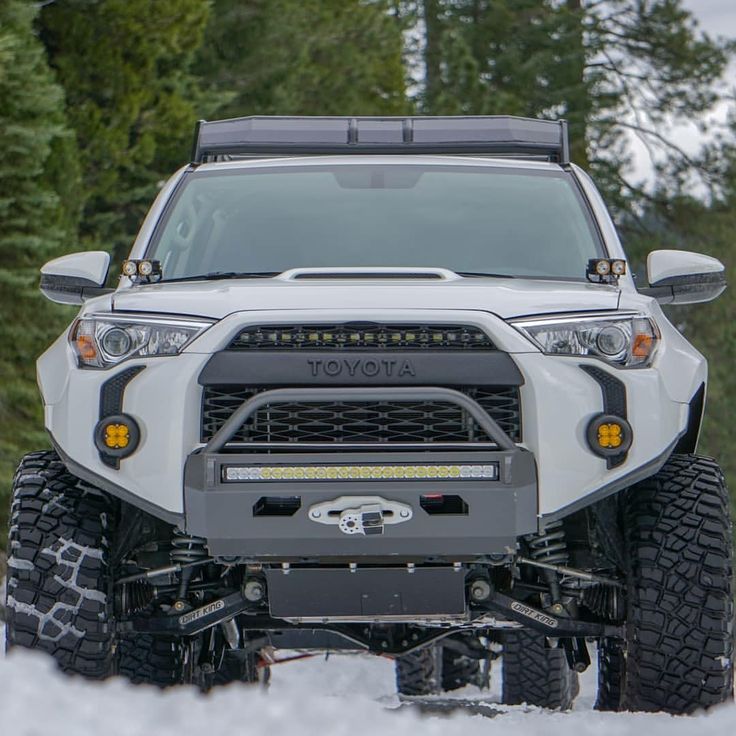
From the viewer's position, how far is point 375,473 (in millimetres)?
4770

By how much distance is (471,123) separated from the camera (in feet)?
23.3

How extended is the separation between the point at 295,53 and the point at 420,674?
17.8 meters

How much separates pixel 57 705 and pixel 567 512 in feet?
5.45

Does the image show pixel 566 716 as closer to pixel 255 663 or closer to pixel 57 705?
pixel 57 705

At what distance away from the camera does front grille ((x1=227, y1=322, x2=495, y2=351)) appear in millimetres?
4938

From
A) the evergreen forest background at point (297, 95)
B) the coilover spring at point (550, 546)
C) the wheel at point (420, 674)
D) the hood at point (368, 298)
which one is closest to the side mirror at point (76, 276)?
the hood at point (368, 298)

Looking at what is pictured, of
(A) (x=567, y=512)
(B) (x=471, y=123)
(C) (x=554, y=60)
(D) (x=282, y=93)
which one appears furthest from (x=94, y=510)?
(C) (x=554, y=60)

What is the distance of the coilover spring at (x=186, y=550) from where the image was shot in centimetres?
525

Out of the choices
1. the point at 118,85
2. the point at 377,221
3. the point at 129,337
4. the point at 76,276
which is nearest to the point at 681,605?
the point at 129,337

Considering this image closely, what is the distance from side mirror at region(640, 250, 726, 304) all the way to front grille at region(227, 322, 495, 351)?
1143 mm

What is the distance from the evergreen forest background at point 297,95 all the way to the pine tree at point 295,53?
0.12 feet

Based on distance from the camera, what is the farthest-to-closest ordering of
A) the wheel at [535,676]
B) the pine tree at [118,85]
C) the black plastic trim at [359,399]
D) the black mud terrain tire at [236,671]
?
the pine tree at [118,85], the wheel at [535,676], the black mud terrain tire at [236,671], the black plastic trim at [359,399]

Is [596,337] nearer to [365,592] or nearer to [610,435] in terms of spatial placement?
[610,435]

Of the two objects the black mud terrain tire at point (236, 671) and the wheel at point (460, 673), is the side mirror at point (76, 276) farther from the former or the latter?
the wheel at point (460, 673)
